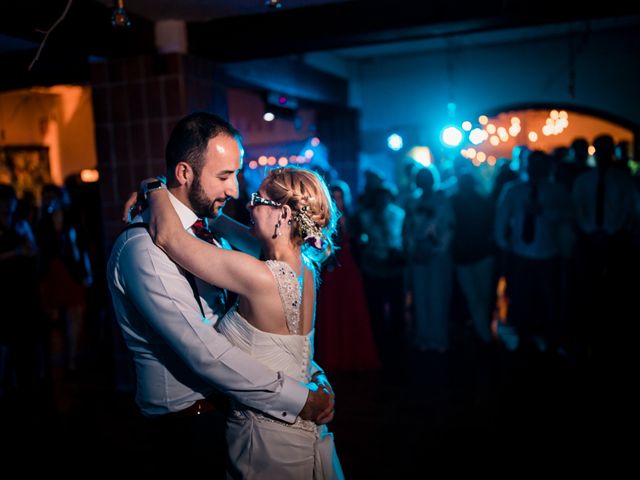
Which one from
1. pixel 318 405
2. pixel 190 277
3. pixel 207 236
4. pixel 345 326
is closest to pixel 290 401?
pixel 318 405

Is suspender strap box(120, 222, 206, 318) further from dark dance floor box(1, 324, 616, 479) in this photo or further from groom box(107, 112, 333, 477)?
dark dance floor box(1, 324, 616, 479)

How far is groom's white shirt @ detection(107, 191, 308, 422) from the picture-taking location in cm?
148

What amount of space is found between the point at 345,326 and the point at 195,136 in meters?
3.09

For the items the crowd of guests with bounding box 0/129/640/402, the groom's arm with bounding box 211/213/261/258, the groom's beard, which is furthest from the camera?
the crowd of guests with bounding box 0/129/640/402

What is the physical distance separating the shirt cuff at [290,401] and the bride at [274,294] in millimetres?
41

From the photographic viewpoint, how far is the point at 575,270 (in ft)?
16.0

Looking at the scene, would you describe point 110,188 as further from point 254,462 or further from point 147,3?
point 254,462

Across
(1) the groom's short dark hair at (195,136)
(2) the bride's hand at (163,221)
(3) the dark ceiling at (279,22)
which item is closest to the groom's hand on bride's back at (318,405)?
(2) the bride's hand at (163,221)

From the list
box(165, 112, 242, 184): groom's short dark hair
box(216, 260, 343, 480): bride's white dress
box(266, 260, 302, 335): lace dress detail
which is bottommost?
box(216, 260, 343, 480): bride's white dress

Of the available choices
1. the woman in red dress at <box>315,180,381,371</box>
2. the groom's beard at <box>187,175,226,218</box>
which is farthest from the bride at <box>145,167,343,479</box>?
the woman in red dress at <box>315,180,381,371</box>

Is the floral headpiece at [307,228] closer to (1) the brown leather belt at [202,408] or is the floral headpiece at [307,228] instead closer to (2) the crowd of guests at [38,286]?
(1) the brown leather belt at [202,408]

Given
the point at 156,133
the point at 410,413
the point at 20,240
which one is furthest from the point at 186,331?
the point at 20,240

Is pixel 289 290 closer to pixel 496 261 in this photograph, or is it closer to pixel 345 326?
pixel 345 326

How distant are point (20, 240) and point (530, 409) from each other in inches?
158
